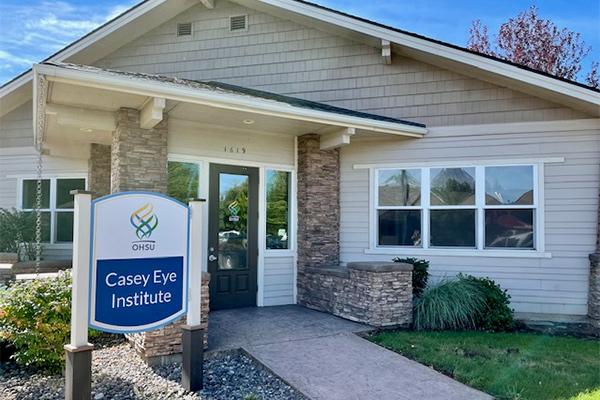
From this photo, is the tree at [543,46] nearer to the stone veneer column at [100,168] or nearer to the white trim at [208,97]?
the white trim at [208,97]

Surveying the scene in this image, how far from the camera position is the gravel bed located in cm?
409

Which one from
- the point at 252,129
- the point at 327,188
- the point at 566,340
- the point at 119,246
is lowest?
the point at 566,340

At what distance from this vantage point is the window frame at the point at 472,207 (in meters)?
7.31

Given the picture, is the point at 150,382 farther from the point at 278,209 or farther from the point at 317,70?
the point at 317,70

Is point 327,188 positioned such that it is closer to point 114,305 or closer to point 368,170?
point 368,170

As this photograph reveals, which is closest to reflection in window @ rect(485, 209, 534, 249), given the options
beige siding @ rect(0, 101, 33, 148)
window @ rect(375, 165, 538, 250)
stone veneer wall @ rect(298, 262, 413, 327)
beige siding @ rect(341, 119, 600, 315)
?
window @ rect(375, 165, 538, 250)

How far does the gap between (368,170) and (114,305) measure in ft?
18.2

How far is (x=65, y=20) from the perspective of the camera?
898cm

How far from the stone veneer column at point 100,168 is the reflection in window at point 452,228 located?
20.4 feet

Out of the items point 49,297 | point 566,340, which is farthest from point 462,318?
point 49,297

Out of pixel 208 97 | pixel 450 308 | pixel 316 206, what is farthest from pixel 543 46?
pixel 208 97

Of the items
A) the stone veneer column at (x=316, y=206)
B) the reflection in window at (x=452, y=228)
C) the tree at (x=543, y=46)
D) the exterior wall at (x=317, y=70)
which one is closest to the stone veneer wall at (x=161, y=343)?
the stone veneer column at (x=316, y=206)

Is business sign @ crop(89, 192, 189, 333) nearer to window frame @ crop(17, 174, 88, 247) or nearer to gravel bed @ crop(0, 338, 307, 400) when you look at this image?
gravel bed @ crop(0, 338, 307, 400)

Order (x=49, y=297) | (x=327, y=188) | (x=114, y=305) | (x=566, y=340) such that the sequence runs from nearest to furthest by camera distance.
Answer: (x=114, y=305) → (x=49, y=297) → (x=566, y=340) → (x=327, y=188)
